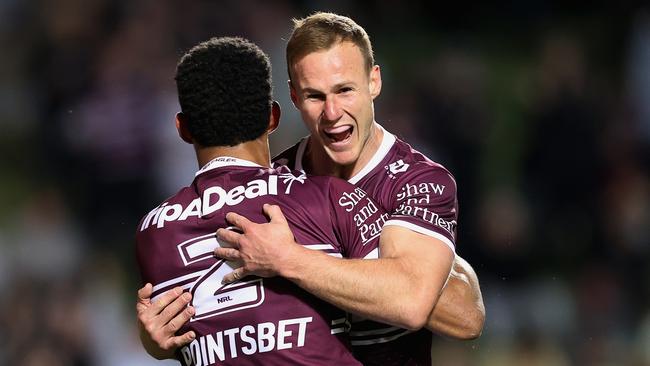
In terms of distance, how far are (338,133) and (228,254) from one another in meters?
0.86

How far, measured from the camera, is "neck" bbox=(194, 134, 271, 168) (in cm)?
355

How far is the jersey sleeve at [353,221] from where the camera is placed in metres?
3.46

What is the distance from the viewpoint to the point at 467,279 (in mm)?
4090

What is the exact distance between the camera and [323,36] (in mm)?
3994

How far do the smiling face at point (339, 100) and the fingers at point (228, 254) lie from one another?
2.66ft

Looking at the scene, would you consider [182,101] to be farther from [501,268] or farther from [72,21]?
[72,21]

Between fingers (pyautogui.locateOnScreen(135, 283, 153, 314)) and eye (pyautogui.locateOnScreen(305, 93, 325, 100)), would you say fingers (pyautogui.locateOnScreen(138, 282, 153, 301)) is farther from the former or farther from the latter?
eye (pyautogui.locateOnScreen(305, 93, 325, 100))

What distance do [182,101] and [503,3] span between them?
820 cm

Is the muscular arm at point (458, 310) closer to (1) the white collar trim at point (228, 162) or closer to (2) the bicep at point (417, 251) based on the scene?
(2) the bicep at point (417, 251)

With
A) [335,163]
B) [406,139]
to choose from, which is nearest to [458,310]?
[335,163]

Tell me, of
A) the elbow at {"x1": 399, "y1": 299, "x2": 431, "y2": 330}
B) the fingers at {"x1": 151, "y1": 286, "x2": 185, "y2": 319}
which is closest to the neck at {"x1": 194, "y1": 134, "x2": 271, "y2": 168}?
the fingers at {"x1": 151, "y1": 286, "x2": 185, "y2": 319}

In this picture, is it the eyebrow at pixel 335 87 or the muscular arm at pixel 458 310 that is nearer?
the muscular arm at pixel 458 310

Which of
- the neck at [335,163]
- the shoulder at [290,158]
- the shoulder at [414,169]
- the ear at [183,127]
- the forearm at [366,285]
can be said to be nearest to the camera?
the forearm at [366,285]

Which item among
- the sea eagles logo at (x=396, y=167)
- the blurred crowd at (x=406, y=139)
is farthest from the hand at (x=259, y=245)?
the blurred crowd at (x=406, y=139)
